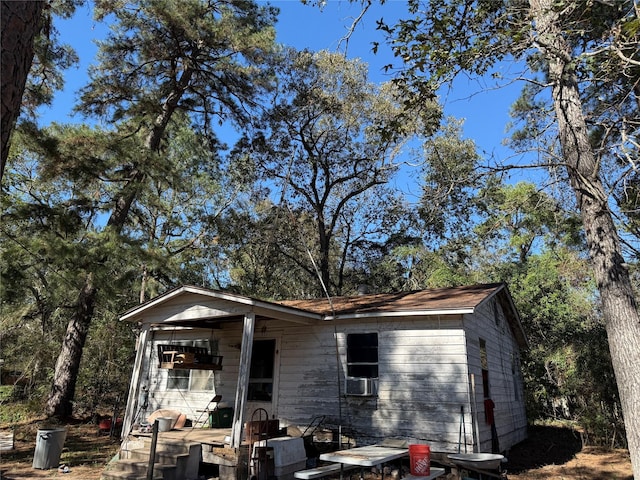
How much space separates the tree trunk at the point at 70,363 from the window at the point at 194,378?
11.3 ft

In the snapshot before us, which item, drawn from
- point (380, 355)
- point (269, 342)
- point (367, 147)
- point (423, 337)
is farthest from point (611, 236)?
point (367, 147)

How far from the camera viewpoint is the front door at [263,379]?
10383 millimetres

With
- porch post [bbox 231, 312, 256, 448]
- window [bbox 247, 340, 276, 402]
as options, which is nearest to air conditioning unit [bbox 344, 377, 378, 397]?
window [bbox 247, 340, 276, 402]

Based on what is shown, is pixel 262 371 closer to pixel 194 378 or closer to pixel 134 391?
pixel 194 378

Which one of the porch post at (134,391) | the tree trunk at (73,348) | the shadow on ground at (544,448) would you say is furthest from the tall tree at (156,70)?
the shadow on ground at (544,448)

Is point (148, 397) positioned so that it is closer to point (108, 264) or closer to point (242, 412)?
point (108, 264)

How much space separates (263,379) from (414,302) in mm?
4110

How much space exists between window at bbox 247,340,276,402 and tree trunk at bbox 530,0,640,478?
23.0ft

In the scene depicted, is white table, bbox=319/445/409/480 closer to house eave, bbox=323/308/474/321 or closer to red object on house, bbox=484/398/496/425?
house eave, bbox=323/308/474/321

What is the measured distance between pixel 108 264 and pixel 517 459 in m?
10.6

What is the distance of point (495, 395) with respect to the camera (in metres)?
10.4

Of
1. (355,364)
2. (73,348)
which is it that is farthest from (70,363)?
(355,364)

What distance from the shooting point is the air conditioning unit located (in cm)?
913

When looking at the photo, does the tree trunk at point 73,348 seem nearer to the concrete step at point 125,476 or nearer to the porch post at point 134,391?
the porch post at point 134,391
